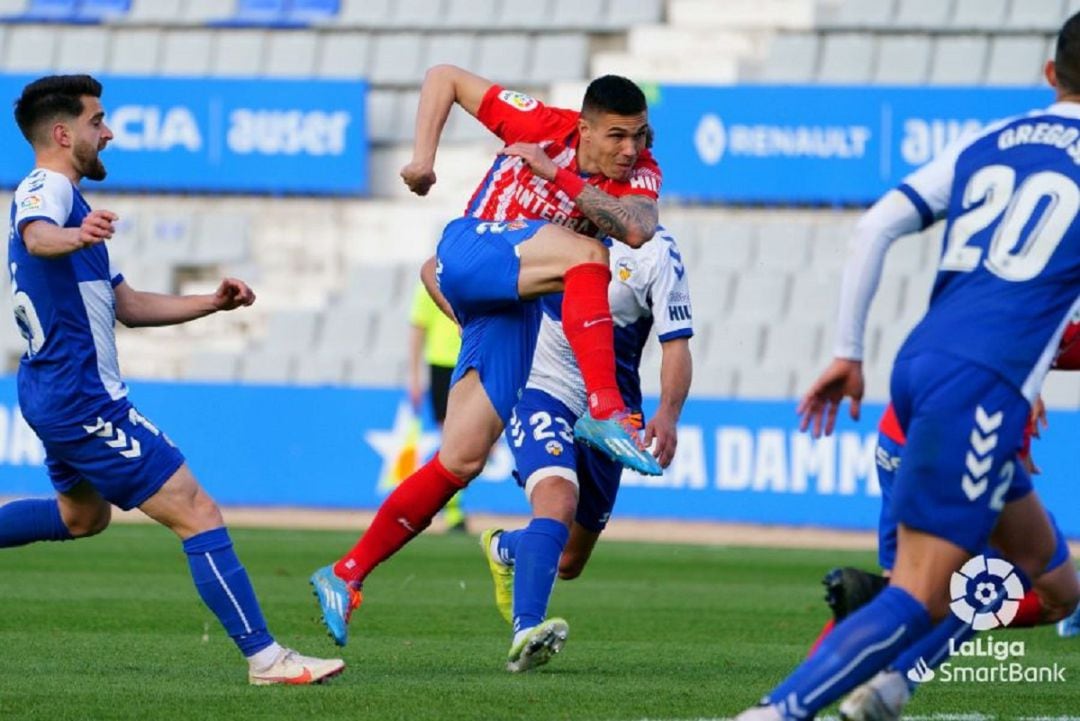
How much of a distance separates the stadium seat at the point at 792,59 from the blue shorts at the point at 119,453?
14571 millimetres

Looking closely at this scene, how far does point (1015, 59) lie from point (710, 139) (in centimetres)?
308

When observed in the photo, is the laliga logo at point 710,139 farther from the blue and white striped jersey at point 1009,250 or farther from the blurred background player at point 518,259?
the blue and white striped jersey at point 1009,250

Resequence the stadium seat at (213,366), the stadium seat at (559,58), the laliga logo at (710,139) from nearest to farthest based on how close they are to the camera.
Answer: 1. the laliga logo at (710,139)
2. the stadium seat at (213,366)
3. the stadium seat at (559,58)

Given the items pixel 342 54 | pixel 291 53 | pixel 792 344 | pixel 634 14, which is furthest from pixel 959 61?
pixel 291 53

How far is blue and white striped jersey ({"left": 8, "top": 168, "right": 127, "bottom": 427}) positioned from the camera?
277 inches

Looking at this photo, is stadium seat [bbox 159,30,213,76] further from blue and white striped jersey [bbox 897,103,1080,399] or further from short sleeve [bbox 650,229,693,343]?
blue and white striped jersey [bbox 897,103,1080,399]

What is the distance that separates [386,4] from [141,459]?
16712 millimetres

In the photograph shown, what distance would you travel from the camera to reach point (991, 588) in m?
7.48

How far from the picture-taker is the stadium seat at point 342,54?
22688 mm

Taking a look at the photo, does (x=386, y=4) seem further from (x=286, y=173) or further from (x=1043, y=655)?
(x=1043, y=655)

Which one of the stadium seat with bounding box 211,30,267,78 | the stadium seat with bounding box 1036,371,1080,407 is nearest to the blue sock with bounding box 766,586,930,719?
the stadium seat with bounding box 1036,371,1080,407

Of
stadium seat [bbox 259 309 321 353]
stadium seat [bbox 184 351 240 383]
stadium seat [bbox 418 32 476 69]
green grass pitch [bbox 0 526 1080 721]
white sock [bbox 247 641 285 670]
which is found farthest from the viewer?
stadium seat [bbox 418 32 476 69]

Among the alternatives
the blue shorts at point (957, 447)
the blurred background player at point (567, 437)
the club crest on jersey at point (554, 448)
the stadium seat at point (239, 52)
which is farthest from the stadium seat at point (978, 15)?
the blue shorts at point (957, 447)

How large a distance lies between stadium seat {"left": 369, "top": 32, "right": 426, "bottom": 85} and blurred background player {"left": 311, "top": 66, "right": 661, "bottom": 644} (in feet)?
46.7
